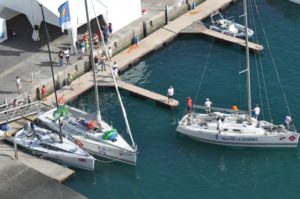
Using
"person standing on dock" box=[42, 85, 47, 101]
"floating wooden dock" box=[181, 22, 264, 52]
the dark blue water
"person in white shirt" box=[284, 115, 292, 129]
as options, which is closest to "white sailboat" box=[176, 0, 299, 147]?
"person in white shirt" box=[284, 115, 292, 129]

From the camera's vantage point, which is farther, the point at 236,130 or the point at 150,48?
the point at 150,48

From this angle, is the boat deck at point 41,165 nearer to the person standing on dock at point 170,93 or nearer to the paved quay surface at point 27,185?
the paved quay surface at point 27,185

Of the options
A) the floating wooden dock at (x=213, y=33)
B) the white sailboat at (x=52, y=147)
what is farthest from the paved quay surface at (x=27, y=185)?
the floating wooden dock at (x=213, y=33)

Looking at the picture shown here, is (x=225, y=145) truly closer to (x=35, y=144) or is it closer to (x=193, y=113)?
(x=193, y=113)

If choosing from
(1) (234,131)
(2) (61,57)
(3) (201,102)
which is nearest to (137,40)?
(2) (61,57)

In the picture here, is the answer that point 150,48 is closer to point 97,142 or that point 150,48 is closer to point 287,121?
point 97,142

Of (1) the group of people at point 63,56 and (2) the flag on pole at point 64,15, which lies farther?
(1) the group of people at point 63,56

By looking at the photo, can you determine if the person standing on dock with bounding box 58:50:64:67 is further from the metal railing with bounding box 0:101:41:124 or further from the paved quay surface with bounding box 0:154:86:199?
the paved quay surface with bounding box 0:154:86:199
